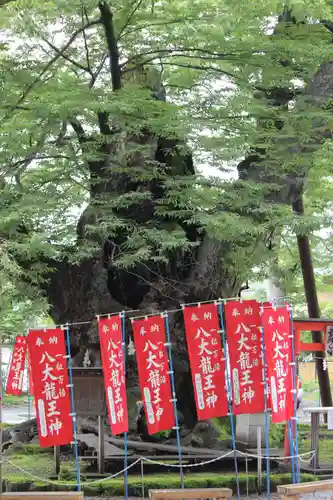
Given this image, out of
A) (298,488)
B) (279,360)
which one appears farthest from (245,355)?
(298,488)

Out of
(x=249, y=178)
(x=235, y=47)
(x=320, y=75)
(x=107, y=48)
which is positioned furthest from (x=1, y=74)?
(x=320, y=75)

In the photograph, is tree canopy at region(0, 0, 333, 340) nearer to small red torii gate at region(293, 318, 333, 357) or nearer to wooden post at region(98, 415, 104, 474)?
small red torii gate at region(293, 318, 333, 357)

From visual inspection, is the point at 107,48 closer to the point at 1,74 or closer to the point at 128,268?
the point at 1,74

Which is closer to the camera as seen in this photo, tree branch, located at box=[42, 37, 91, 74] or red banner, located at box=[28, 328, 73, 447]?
red banner, located at box=[28, 328, 73, 447]

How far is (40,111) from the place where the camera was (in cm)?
1240

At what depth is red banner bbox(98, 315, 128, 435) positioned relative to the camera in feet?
34.4

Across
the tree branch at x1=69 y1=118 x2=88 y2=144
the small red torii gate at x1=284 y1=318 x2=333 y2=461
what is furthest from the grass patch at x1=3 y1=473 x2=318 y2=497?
the tree branch at x1=69 y1=118 x2=88 y2=144

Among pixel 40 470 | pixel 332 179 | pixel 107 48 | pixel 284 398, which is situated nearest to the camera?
pixel 284 398

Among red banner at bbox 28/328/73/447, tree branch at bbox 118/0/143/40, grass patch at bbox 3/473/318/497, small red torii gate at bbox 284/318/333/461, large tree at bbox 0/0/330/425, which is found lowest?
grass patch at bbox 3/473/318/497

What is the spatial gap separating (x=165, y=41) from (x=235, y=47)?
131cm

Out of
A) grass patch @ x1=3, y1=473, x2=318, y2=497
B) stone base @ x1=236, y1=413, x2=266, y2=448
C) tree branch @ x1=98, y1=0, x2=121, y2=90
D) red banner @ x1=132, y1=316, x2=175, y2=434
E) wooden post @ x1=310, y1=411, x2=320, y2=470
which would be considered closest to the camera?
red banner @ x1=132, y1=316, x2=175, y2=434

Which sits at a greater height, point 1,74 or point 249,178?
point 1,74

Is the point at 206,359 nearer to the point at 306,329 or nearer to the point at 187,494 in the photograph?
the point at 187,494

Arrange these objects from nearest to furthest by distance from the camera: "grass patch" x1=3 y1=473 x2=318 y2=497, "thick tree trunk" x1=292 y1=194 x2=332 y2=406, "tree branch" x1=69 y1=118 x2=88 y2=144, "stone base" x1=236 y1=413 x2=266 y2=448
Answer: "grass patch" x1=3 y1=473 x2=318 y2=497 < "stone base" x1=236 y1=413 x2=266 y2=448 < "tree branch" x1=69 y1=118 x2=88 y2=144 < "thick tree trunk" x1=292 y1=194 x2=332 y2=406
